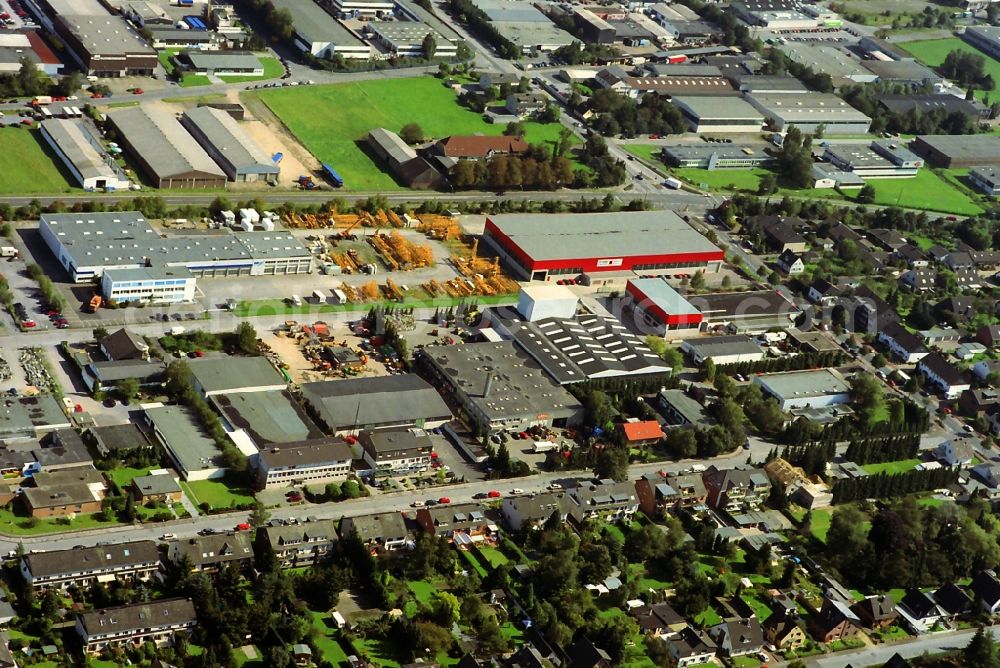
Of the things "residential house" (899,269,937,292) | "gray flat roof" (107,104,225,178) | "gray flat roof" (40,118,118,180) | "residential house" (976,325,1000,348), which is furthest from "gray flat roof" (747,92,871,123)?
"gray flat roof" (40,118,118,180)

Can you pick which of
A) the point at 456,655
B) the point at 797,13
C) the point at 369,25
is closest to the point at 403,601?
the point at 456,655

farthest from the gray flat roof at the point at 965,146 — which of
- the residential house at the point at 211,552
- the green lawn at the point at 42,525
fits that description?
the green lawn at the point at 42,525

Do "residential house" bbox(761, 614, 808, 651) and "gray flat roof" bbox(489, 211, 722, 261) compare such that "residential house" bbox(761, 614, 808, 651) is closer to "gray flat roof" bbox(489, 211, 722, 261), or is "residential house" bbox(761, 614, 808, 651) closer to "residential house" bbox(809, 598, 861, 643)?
"residential house" bbox(809, 598, 861, 643)

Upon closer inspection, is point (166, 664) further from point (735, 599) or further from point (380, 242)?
point (380, 242)

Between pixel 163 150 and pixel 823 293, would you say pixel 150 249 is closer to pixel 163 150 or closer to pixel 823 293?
pixel 163 150

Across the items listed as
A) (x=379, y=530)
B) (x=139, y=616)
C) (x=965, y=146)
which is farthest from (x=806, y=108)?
(x=139, y=616)

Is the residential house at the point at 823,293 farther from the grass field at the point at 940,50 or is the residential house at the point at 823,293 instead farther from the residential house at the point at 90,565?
the grass field at the point at 940,50
